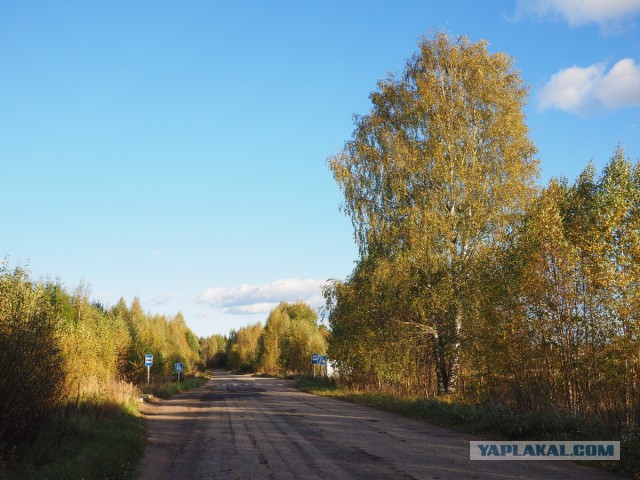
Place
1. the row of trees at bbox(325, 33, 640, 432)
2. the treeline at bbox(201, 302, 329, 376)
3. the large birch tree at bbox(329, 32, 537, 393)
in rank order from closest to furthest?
the row of trees at bbox(325, 33, 640, 432) → the large birch tree at bbox(329, 32, 537, 393) → the treeline at bbox(201, 302, 329, 376)

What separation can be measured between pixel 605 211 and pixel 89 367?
19896mm

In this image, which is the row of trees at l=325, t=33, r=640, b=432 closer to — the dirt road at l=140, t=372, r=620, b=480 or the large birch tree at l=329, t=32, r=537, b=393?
the large birch tree at l=329, t=32, r=537, b=393

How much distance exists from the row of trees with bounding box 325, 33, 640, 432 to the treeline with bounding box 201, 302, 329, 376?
1457 inches

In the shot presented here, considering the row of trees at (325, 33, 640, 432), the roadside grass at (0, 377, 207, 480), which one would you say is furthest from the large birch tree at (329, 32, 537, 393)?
the roadside grass at (0, 377, 207, 480)

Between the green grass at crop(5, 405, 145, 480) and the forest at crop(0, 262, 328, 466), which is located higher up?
the forest at crop(0, 262, 328, 466)

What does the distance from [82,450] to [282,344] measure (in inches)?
3041

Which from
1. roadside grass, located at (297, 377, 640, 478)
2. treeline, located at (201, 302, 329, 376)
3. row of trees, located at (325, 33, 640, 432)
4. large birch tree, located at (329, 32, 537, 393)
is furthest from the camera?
treeline, located at (201, 302, 329, 376)

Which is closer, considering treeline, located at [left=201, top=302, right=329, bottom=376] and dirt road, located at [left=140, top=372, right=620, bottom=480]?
dirt road, located at [left=140, top=372, right=620, bottom=480]

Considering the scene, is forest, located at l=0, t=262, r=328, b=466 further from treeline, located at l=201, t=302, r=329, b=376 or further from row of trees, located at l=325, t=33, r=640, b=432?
treeline, located at l=201, t=302, r=329, b=376

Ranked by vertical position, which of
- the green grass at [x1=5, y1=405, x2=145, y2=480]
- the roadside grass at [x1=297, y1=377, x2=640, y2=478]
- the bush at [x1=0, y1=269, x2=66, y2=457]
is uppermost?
the bush at [x1=0, y1=269, x2=66, y2=457]

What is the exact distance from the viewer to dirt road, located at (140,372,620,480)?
9.63 meters

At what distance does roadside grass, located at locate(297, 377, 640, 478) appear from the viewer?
399 inches

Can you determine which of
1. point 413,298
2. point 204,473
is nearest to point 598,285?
point 413,298

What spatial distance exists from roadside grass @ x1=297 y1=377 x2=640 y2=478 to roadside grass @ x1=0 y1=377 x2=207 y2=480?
8817 millimetres
